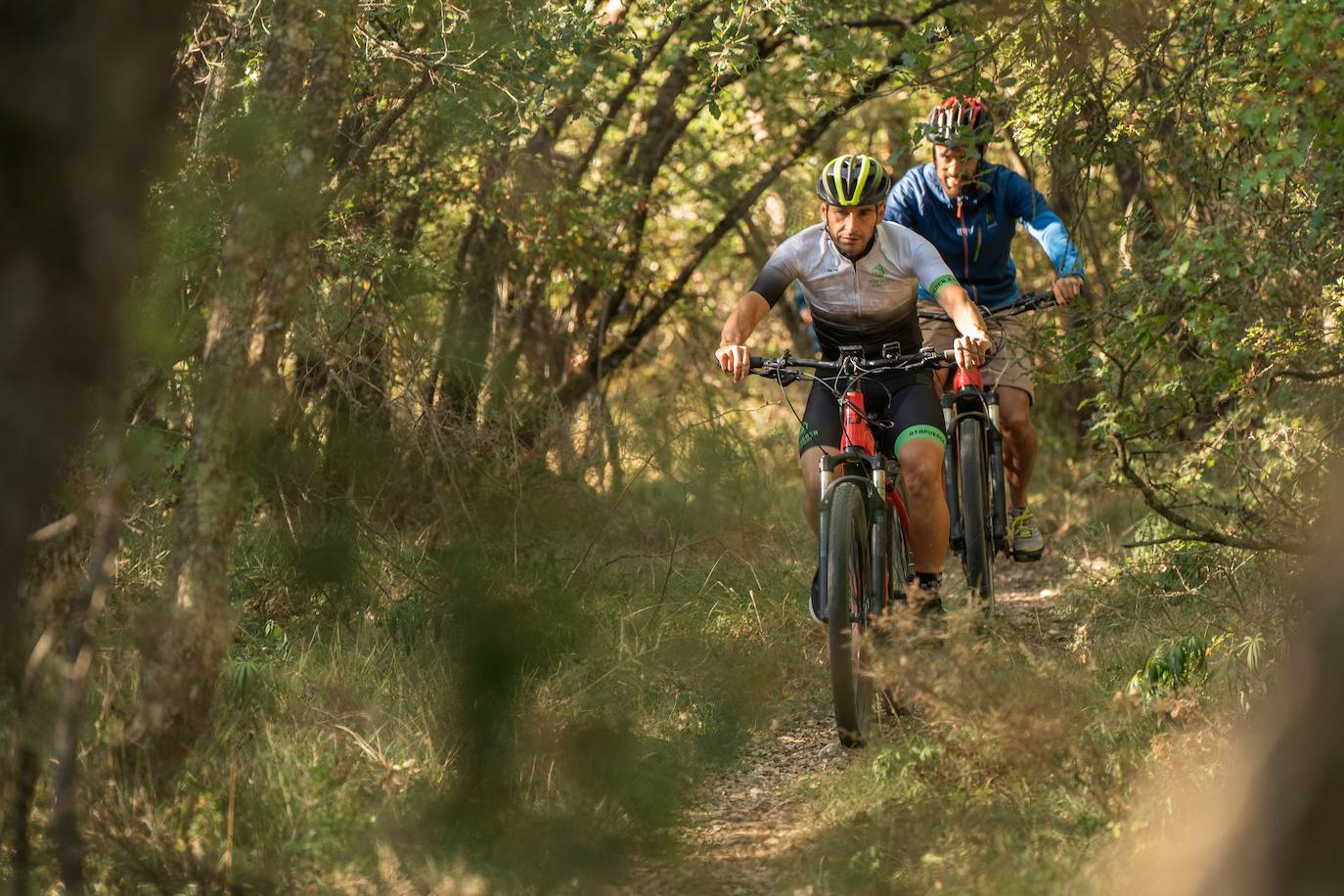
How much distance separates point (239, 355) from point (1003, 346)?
391 cm

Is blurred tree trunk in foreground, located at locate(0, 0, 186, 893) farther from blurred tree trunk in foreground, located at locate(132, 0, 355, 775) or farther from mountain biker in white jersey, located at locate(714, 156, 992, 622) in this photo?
mountain biker in white jersey, located at locate(714, 156, 992, 622)

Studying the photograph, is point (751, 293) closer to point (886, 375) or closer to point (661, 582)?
point (886, 375)

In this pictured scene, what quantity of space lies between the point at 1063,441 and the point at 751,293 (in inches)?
238

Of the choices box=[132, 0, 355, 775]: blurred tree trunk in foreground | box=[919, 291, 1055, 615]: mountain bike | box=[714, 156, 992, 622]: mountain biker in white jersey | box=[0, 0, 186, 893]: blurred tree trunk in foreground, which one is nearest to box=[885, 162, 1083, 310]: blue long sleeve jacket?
box=[919, 291, 1055, 615]: mountain bike

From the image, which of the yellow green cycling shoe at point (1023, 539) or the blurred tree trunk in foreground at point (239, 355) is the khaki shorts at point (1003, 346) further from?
the blurred tree trunk in foreground at point (239, 355)

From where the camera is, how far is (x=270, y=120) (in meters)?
4.29

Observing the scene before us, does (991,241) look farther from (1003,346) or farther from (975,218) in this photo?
(1003,346)

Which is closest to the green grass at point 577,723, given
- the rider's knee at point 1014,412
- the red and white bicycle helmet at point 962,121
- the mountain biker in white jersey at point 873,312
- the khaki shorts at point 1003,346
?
the mountain biker in white jersey at point 873,312

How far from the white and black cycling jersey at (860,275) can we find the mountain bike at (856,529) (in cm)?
27

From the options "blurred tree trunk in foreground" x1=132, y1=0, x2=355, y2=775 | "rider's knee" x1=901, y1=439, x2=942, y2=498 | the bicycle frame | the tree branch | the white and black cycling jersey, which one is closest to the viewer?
"blurred tree trunk in foreground" x1=132, y1=0, x2=355, y2=775

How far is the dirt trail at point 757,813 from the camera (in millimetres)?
4230

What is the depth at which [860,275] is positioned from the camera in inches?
222

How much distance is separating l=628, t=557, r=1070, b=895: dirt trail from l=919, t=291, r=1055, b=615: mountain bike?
1.04 metres

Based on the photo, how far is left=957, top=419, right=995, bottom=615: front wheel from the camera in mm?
6387
